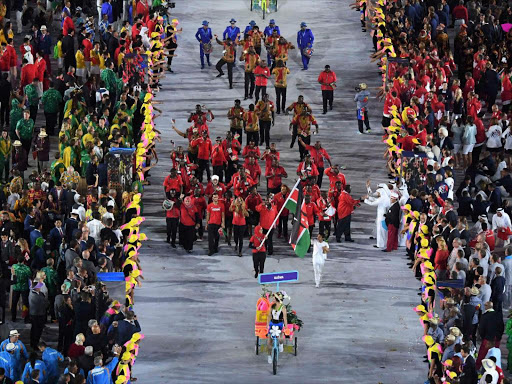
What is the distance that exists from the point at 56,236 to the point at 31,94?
805 cm

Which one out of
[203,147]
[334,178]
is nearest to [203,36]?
[203,147]

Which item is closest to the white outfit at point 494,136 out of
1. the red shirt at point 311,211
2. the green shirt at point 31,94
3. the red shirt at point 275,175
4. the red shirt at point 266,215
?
the red shirt at point 275,175

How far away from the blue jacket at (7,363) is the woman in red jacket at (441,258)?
8925mm

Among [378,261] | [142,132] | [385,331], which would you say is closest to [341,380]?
[385,331]

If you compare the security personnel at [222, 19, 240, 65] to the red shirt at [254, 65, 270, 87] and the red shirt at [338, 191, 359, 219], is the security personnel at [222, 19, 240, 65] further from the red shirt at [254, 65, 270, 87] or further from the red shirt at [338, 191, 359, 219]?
the red shirt at [338, 191, 359, 219]

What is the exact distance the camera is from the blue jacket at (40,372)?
2662 centimetres

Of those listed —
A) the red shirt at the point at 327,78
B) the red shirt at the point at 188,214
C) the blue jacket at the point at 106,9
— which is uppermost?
the blue jacket at the point at 106,9

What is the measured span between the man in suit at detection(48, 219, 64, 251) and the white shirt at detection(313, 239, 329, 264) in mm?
5257

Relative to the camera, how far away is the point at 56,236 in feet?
102

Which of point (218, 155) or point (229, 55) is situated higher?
point (229, 55)

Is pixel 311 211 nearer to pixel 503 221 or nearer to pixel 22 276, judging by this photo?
pixel 503 221

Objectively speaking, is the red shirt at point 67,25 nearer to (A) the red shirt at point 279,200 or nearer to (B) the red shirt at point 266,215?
(A) the red shirt at point 279,200

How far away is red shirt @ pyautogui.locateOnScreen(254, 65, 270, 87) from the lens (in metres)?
40.7

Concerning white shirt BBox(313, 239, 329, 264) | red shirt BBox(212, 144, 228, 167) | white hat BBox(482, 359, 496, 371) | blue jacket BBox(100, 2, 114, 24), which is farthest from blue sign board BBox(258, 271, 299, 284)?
blue jacket BBox(100, 2, 114, 24)
